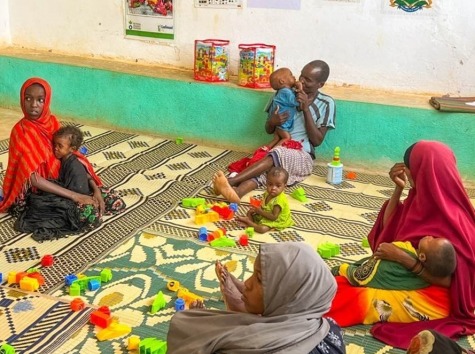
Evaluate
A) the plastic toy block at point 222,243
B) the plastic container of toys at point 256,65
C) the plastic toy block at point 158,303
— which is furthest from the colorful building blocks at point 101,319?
the plastic container of toys at point 256,65

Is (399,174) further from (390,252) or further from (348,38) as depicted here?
(348,38)

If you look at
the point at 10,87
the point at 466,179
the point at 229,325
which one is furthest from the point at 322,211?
the point at 10,87

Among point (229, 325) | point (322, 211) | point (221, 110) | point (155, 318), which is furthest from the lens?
point (221, 110)

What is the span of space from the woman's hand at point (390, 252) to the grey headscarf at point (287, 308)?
99cm

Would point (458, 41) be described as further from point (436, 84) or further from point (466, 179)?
point (466, 179)

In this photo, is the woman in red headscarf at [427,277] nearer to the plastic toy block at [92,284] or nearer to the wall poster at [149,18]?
the plastic toy block at [92,284]

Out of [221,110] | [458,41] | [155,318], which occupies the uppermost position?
[458,41]

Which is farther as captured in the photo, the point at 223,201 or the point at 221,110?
the point at 221,110

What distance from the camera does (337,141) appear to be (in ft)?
17.6

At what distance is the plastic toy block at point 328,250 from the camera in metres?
3.72

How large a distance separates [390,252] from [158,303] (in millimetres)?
1137

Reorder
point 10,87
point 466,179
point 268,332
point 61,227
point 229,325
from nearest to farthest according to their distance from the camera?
1. point 268,332
2. point 229,325
3. point 61,227
4. point 466,179
5. point 10,87

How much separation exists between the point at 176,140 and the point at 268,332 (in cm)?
413

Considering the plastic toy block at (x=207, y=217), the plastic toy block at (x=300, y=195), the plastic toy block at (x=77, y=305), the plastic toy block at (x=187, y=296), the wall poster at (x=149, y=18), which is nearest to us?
the plastic toy block at (x=77, y=305)
